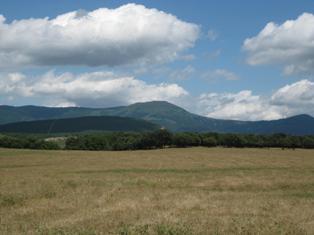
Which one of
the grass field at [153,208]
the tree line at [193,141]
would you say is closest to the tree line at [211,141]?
the tree line at [193,141]

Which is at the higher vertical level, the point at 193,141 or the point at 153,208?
the point at 193,141

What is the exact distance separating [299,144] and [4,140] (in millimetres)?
86151

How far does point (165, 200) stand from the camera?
24250mm

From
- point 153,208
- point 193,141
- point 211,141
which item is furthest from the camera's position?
point 211,141

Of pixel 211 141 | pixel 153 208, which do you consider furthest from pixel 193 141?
pixel 153 208

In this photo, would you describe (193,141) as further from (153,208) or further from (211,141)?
(153,208)

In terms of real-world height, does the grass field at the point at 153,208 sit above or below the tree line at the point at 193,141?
below

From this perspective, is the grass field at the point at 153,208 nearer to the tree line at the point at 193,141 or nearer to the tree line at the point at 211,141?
the tree line at the point at 211,141

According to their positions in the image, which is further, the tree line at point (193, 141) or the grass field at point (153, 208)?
the tree line at point (193, 141)

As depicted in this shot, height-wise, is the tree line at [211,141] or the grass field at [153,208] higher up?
the tree line at [211,141]

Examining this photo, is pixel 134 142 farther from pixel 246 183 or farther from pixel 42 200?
pixel 42 200

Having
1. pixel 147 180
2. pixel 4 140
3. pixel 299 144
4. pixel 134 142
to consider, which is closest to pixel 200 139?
pixel 134 142

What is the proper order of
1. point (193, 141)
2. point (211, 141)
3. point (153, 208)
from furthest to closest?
1. point (211, 141)
2. point (193, 141)
3. point (153, 208)

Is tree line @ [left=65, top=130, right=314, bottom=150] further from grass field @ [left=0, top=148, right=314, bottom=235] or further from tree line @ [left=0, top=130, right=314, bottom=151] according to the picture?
grass field @ [left=0, top=148, right=314, bottom=235]
